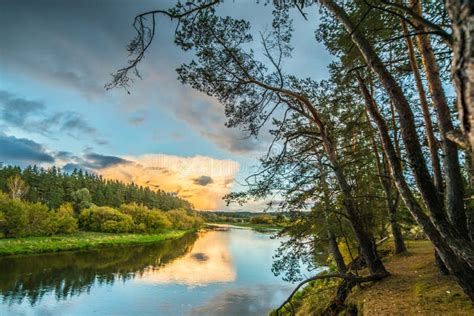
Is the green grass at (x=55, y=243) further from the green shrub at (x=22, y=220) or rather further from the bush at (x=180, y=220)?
the bush at (x=180, y=220)

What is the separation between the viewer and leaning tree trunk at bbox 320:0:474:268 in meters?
2.86

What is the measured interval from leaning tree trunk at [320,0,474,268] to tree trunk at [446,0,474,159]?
2059 mm

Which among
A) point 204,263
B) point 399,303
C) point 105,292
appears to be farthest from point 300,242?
point 204,263

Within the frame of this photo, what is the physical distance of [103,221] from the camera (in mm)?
55844

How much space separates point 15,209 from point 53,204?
23087 millimetres

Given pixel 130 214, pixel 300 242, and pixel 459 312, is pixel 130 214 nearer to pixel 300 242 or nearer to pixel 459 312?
pixel 300 242

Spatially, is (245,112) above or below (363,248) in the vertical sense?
above

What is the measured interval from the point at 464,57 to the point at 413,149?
8.77 ft

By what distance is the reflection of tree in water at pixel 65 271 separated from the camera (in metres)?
→ 18.9

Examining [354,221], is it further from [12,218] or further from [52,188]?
[52,188]

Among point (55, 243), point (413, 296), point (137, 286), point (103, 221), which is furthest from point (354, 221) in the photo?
point (103, 221)

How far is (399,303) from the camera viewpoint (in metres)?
5.14

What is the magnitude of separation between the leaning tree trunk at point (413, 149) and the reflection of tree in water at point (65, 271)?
66.3 feet

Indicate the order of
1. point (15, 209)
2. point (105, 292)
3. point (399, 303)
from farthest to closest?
point (15, 209) < point (105, 292) < point (399, 303)
